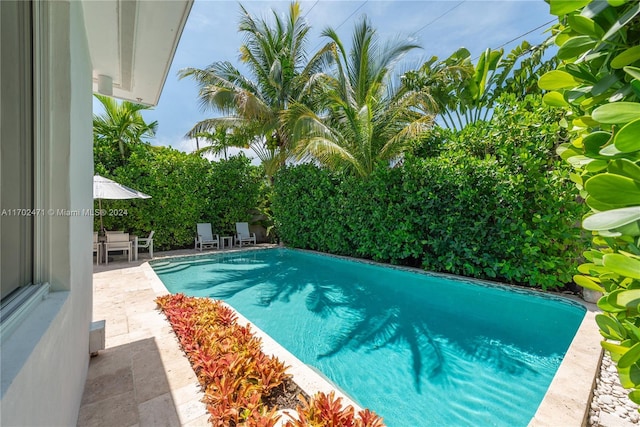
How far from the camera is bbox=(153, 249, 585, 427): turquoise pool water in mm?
3342

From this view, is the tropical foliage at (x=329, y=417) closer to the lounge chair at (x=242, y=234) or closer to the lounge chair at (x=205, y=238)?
the lounge chair at (x=205, y=238)

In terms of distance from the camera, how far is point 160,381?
293 centimetres

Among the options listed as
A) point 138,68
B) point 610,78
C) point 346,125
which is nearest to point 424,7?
point 346,125

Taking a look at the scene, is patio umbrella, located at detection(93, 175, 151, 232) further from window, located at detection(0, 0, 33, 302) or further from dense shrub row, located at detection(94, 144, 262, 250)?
window, located at detection(0, 0, 33, 302)

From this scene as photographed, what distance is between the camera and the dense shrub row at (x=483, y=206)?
6.02m

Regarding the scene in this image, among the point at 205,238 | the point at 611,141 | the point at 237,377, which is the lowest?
the point at 237,377

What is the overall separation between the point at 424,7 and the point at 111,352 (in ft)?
44.7

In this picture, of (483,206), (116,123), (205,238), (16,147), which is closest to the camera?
(16,147)

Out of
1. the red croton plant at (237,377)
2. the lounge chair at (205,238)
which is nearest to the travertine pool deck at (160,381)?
the red croton plant at (237,377)

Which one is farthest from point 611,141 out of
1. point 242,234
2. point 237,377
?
point 242,234

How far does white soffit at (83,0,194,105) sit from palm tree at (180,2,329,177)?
7744 mm

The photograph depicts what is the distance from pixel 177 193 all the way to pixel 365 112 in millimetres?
9504

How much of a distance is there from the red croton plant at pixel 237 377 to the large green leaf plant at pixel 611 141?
201 centimetres

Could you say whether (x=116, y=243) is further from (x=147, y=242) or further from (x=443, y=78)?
(x=443, y=78)
